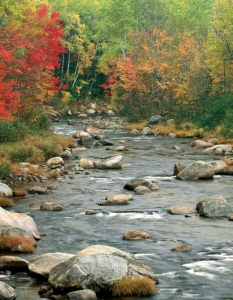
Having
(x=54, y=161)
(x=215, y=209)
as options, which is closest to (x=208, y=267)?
(x=215, y=209)

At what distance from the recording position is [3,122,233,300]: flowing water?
1173 cm

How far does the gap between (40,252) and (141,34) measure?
128ft

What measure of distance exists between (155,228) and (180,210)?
7.14 ft

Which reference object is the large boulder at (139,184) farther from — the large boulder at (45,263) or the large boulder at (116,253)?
the large boulder at (45,263)

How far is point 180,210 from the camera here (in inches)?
711

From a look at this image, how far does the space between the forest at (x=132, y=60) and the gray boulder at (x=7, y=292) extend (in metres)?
14.1

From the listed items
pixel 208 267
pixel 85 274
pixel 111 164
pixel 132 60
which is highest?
pixel 132 60

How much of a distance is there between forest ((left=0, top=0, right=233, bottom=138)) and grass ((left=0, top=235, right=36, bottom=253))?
1076cm

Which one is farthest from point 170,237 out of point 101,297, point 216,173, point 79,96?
point 79,96

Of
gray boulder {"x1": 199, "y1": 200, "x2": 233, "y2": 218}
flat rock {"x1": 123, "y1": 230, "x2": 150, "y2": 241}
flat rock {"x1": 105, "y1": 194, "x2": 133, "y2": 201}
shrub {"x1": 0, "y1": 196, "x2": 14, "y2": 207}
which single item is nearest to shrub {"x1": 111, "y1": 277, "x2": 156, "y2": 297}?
flat rock {"x1": 123, "y1": 230, "x2": 150, "y2": 241}

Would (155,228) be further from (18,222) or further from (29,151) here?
(29,151)

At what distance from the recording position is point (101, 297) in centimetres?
1087

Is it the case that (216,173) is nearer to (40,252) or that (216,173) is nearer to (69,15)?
(40,252)

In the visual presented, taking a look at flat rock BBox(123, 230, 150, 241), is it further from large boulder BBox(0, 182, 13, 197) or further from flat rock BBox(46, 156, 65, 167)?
flat rock BBox(46, 156, 65, 167)
